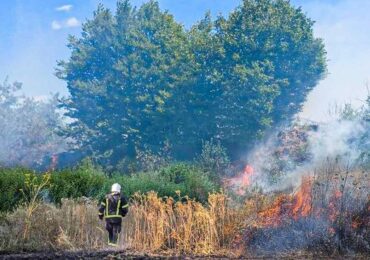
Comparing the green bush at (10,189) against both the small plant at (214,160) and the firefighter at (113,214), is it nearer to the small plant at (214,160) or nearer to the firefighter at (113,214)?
the firefighter at (113,214)

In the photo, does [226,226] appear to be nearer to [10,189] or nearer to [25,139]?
[10,189]

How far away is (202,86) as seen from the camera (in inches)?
1652

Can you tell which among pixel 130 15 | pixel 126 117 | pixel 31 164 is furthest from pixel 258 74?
pixel 31 164

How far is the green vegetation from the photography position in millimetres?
17867

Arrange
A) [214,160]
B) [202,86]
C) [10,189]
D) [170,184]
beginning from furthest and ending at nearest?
[202,86], [214,160], [170,184], [10,189]

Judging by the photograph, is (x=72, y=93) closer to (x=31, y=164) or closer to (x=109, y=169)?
(x=31, y=164)

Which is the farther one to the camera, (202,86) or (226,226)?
(202,86)

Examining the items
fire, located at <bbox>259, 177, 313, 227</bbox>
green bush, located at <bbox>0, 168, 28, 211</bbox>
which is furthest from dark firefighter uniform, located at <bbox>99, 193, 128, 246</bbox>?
green bush, located at <bbox>0, 168, 28, 211</bbox>

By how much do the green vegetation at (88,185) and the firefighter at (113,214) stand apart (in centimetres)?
363

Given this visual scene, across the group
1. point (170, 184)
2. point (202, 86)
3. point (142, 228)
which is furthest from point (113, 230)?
point (202, 86)

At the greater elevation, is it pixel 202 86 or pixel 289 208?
pixel 202 86

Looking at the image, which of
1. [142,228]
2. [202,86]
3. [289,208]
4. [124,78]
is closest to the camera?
[289,208]

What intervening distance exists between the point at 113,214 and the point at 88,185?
762 cm

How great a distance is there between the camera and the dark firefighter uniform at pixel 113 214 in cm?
1323
